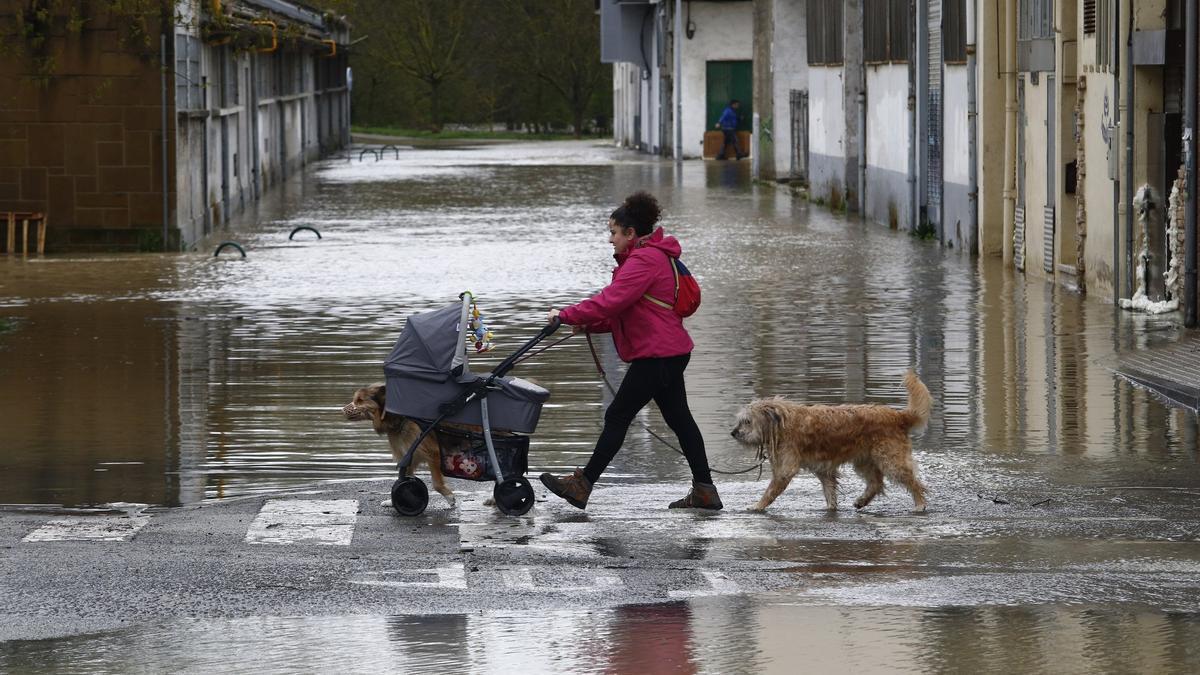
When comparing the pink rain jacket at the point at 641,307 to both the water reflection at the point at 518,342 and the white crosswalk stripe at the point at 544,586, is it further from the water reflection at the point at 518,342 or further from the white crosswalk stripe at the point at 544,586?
the white crosswalk stripe at the point at 544,586

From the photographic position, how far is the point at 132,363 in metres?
15.7

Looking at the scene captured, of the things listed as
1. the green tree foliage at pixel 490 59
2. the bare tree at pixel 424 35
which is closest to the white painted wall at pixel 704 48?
the green tree foliage at pixel 490 59

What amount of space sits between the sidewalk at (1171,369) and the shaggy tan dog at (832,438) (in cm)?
396

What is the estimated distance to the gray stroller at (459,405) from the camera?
9.64 meters

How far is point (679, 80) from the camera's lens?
5731 cm

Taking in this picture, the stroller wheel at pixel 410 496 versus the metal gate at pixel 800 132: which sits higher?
the metal gate at pixel 800 132

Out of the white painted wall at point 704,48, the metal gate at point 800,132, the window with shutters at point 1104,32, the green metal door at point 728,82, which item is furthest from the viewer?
the green metal door at point 728,82

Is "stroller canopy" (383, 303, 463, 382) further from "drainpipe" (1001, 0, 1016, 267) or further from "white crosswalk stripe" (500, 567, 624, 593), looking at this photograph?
"drainpipe" (1001, 0, 1016, 267)

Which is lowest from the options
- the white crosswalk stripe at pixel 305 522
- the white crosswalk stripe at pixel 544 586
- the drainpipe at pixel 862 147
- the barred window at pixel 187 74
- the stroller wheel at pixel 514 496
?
the white crosswalk stripe at pixel 544 586

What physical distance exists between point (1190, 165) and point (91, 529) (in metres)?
10.6

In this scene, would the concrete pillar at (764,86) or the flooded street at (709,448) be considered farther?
the concrete pillar at (764,86)

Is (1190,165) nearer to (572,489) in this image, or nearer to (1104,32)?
(1104,32)

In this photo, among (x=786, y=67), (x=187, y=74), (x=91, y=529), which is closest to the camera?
(x=91, y=529)

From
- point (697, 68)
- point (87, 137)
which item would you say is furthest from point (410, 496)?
point (697, 68)
